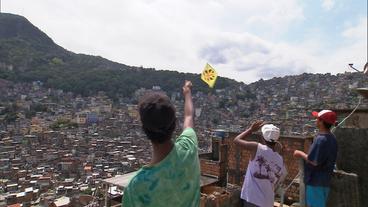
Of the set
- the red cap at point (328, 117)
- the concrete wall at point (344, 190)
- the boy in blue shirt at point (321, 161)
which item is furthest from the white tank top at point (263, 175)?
the concrete wall at point (344, 190)

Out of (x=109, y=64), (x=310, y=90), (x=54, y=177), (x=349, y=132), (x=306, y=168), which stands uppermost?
(x=109, y=64)

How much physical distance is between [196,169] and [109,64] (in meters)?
135

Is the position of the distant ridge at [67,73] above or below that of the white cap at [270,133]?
above

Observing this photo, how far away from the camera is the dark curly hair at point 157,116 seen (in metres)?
1.60

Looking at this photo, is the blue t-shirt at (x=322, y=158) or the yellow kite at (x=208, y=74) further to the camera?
the yellow kite at (x=208, y=74)

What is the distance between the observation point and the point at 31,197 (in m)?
27.9

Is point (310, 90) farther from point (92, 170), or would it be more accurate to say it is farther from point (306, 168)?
point (306, 168)

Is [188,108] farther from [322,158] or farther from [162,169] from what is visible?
[322,158]

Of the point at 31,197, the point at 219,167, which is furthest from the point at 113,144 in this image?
the point at 219,167

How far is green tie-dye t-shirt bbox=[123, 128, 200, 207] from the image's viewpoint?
5.24ft

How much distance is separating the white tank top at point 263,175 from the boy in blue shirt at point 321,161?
28 cm

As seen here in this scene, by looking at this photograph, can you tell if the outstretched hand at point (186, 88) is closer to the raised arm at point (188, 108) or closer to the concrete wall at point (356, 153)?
the raised arm at point (188, 108)

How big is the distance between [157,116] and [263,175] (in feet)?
5.76

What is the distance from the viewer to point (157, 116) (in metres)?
1.59
